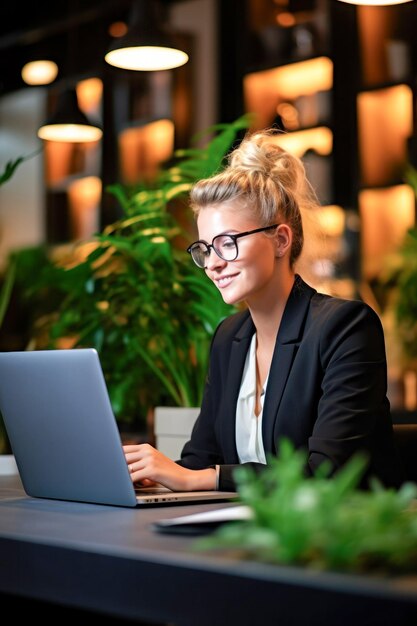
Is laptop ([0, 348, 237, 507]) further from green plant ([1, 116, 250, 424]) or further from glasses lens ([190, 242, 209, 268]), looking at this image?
green plant ([1, 116, 250, 424])

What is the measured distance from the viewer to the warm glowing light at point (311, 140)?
567 centimetres

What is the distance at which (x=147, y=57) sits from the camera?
4254mm

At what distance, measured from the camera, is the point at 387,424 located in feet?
7.01

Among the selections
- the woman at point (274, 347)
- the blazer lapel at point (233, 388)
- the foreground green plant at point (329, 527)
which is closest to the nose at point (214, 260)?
the woman at point (274, 347)

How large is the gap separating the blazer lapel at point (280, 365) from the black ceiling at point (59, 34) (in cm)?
485

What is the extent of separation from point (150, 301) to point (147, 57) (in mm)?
1219

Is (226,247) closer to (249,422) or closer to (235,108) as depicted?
(249,422)

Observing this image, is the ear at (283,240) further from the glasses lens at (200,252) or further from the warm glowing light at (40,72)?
the warm glowing light at (40,72)

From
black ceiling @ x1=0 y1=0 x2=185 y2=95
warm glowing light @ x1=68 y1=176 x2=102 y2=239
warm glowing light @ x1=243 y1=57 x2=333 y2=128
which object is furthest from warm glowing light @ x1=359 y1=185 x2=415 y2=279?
warm glowing light @ x1=68 y1=176 x2=102 y2=239

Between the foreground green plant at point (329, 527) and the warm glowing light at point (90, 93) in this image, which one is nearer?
the foreground green plant at point (329, 527)

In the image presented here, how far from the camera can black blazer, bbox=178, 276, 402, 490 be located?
2.02 meters

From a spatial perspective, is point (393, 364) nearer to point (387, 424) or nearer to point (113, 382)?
point (113, 382)

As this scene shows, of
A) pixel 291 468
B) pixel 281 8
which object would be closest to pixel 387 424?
pixel 291 468

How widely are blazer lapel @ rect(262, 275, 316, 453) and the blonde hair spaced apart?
20 centimetres
